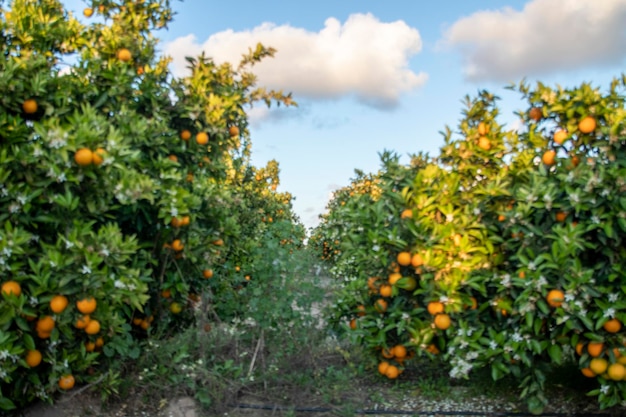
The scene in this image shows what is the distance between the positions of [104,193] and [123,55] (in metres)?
1.42

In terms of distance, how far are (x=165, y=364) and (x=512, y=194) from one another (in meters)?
2.70

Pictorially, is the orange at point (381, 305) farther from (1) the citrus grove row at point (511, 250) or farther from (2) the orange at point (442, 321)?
(2) the orange at point (442, 321)

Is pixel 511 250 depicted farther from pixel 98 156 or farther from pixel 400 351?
pixel 98 156

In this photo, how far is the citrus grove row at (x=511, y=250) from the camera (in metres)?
4.00

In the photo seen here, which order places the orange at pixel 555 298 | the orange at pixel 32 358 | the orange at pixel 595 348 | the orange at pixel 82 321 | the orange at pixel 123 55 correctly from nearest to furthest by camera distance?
the orange at pixel 82 321 → the orange at pixel 32 358 → the orange at pixel 555 298 → the orange at pixel 595 348 → the orange at pixel 123 55

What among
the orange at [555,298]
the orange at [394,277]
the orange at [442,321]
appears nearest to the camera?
the orange at [555,298]

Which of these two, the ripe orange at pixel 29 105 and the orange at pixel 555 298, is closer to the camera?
the orange at pixel 555 298

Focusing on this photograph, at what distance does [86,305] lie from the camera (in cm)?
358

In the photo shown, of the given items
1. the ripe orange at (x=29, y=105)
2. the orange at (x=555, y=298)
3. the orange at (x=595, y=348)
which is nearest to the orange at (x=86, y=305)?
the ripe orange at (x=29, y=105)

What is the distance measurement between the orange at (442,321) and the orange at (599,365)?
0.95 meters

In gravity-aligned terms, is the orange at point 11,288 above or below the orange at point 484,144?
below

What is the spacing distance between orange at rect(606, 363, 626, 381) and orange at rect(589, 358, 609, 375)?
0.03 m

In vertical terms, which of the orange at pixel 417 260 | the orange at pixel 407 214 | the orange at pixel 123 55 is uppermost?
the orange at pixel 123 55

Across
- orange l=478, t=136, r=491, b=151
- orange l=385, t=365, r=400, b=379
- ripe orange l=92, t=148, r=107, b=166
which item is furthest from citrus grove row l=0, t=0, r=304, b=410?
orange l=478, t=136, r=491, b=151
